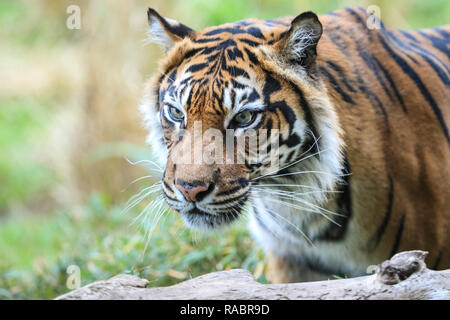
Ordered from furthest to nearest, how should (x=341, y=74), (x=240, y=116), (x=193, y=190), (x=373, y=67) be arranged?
(x=373, y=67) → (x=341, y=74) → (x=240, y=116) → (x=193, y=190)

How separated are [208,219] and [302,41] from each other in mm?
894

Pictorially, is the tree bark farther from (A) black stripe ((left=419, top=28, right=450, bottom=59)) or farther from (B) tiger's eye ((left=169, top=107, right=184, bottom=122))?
(A) black stripe ((left=419, top=28, right=450, bottom=59))

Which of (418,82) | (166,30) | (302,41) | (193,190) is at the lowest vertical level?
(193,190)

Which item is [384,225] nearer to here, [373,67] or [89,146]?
[373,67]

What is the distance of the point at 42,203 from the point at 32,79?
98.8 inches

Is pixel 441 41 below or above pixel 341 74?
above

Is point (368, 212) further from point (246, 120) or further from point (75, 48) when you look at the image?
point (75, 48)

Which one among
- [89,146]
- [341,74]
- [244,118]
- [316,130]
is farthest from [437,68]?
[89,146]

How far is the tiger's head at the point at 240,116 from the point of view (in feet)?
8.32

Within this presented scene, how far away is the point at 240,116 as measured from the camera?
2.62 metres

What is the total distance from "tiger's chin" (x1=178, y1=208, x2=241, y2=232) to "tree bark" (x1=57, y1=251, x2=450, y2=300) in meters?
0.60

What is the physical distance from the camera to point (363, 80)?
297 centimetres

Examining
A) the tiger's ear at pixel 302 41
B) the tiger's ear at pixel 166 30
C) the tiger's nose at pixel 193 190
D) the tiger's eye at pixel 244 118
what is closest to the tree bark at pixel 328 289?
the tiger's nose at pixel 193 190

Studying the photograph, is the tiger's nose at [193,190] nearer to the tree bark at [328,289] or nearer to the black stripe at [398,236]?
the tree bark at [328,289]
